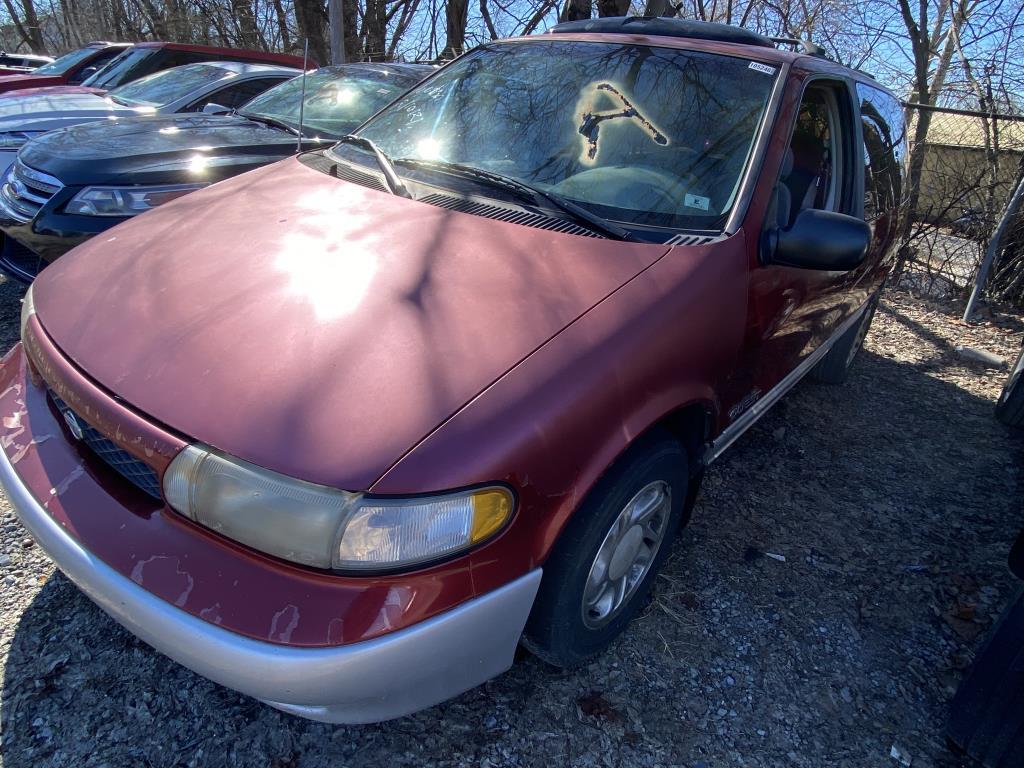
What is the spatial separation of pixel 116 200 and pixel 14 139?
2.00 metres

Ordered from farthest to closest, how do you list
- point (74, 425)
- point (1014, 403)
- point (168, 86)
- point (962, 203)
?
point (962, 203)
point (168, 86)
point (1014, 403)
point (74, 425)

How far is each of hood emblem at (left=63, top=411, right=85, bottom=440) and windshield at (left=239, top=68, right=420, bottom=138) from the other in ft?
10.7

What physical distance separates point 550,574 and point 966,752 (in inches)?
53.1

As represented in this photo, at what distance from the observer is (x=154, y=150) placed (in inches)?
149

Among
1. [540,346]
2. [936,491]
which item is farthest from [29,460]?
[936,491]

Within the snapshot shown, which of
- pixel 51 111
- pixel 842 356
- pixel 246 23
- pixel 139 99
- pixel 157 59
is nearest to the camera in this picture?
pixel 842 356

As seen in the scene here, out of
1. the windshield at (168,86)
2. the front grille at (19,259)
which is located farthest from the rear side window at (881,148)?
the windshield at (168,86)

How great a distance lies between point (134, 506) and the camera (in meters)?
1.52

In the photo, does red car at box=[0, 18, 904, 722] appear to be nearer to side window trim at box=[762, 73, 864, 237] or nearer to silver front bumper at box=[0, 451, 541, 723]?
silver front bumper at box=[0, 451, 541, 723]

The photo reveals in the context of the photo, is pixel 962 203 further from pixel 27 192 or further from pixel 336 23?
pixel 336 23

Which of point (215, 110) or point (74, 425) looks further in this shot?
point (215, 110)

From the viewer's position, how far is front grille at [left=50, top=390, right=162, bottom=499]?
4.99 ft

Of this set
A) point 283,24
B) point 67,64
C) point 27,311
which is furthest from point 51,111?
point 283,24

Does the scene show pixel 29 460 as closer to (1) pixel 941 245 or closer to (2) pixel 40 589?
(2) pixel 40 589
